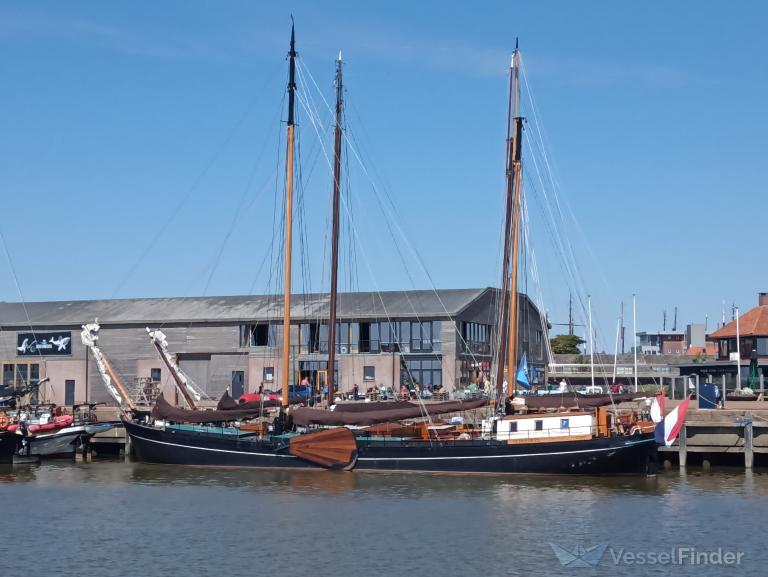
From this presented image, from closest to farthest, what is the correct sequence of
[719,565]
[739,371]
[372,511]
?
[719,565] < [372,511] < [739,371]

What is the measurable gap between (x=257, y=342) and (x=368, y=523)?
43.1m

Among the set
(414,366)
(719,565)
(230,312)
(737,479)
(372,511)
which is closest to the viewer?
(719,565)

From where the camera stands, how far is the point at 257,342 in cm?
7975

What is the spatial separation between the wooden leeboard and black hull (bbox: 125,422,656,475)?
0.46m

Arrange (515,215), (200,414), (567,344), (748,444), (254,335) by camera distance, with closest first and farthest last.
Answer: (748,444) < (200,414) < (515,215) < (254,335) < (567,344)

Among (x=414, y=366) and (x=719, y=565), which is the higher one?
(x=414, y=366)

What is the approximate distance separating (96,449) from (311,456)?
17700mm

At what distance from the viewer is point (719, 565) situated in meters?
31.7

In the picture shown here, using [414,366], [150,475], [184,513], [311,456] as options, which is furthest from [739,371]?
[184,513]

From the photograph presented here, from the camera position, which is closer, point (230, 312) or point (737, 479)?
point (737, 479)

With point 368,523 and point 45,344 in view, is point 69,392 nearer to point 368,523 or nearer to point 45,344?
point 45,344

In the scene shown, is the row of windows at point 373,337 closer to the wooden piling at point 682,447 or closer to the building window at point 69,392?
the building window at point 69,392

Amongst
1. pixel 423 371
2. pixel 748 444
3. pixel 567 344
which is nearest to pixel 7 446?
pixel 423 371

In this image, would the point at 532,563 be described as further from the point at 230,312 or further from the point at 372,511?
the point at 230,312
